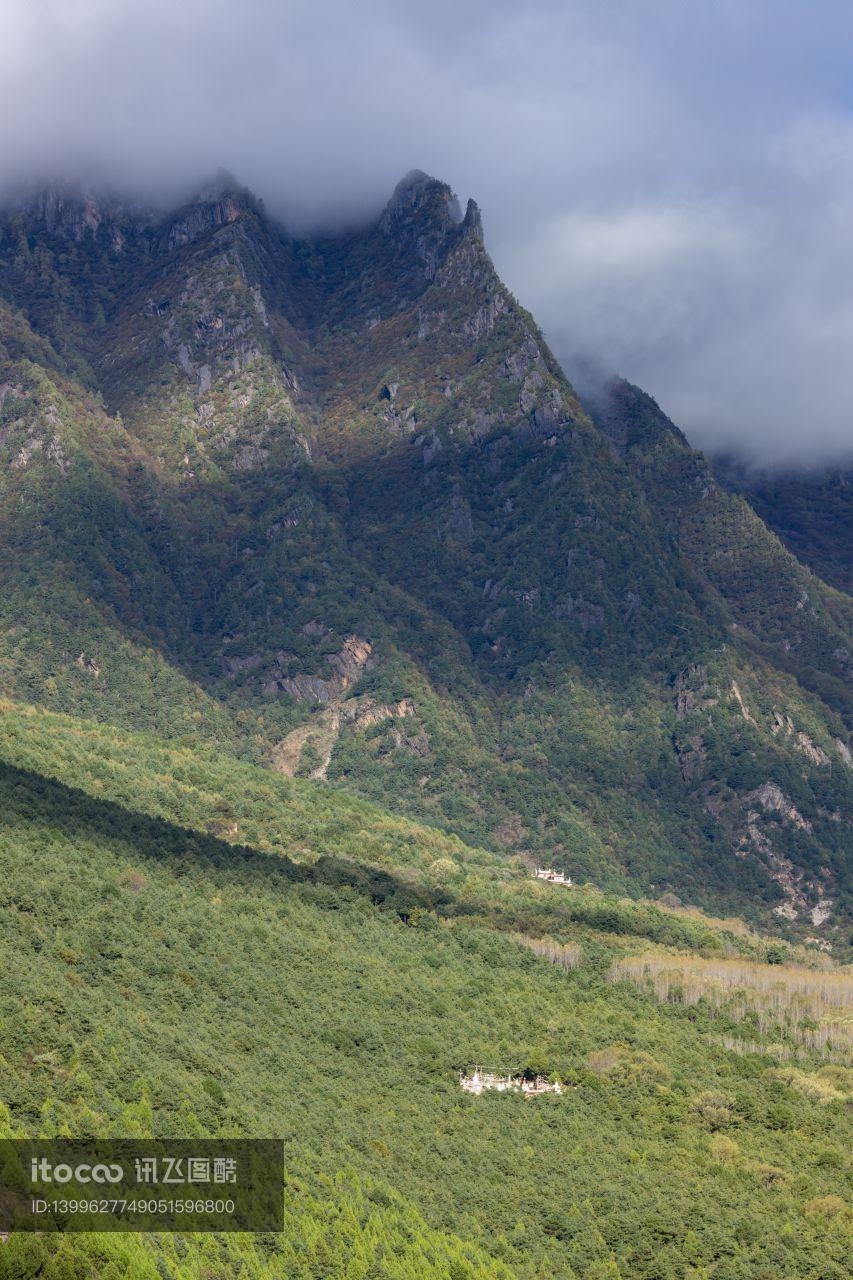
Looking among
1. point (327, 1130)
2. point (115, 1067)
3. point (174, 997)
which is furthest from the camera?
point (174, 997)

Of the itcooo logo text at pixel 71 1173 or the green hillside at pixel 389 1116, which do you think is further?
the green hillside at pixel 389 1116

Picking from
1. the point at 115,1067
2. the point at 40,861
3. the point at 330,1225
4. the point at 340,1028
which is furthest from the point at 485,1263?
the point at 40,861

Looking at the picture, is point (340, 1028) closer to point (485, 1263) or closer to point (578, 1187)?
point (578, 1187)

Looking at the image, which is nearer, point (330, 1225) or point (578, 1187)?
point (330, 1225)

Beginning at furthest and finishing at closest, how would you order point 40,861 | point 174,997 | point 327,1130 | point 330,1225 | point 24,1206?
point 40,861 < point 174,997 < point 327,1130 < point 330,1225 < point 24,1206

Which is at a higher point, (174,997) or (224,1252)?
(174,997)

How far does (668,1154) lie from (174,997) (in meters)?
46.6

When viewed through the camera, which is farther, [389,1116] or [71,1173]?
[389,1116]

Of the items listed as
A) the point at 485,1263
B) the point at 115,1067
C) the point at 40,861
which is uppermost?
the point at 40,861

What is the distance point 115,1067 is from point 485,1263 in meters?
32.6

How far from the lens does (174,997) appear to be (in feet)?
601

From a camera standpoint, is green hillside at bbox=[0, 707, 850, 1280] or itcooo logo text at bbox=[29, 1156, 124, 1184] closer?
itcooo logo text at bbox=[29, 1156, 124, 1184]

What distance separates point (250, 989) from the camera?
19288cm

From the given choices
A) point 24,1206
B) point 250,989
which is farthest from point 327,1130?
point 24,1206
